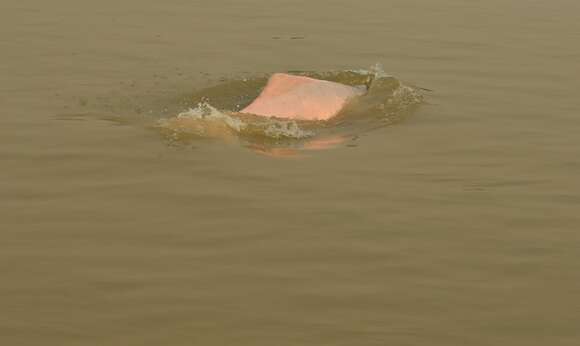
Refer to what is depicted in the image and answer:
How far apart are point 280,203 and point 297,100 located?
1981 millimetres

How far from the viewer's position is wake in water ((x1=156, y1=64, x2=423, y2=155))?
24.9 feet

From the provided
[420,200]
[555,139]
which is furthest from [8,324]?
[555,139]

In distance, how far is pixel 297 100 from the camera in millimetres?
8188

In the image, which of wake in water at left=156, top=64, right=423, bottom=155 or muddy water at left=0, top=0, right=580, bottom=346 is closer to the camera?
muddy water at left=0, top=0, right=580, bottom=346

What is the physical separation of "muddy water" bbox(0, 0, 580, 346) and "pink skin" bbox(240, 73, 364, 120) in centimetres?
56

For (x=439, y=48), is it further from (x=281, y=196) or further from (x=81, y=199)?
(x=81, y=199)

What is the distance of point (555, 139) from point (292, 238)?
2819mm

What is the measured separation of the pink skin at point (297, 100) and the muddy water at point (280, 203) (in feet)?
1.85

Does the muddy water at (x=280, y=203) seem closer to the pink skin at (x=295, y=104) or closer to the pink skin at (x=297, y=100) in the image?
the pink skin at (x=295, y=104)

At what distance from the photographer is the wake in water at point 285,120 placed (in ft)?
24.9

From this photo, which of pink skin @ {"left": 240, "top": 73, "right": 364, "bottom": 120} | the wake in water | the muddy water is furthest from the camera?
pink skin @ {"left": 240, "top": 73, "right": 364, "bottom": 120}

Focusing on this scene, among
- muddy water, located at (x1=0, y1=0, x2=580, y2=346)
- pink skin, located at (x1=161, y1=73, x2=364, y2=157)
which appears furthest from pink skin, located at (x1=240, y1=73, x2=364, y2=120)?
muddy water, located at (x1=0, y1=0, x2=580, y2=346)

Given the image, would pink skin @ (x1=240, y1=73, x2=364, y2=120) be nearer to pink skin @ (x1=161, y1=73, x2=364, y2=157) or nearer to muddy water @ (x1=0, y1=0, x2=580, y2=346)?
pink skin @ (x1=161, y1=73, x2=364, y2=157)

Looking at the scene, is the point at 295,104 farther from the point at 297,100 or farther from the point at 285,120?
the point at 285,120
